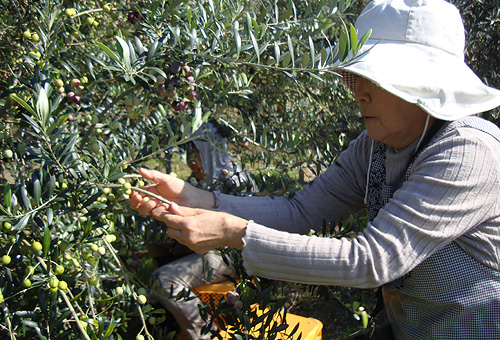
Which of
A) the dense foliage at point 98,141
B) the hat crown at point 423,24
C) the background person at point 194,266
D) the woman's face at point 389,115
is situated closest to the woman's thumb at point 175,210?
the dense foliage at point 98,141

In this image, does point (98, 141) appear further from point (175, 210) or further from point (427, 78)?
point (427, 78)

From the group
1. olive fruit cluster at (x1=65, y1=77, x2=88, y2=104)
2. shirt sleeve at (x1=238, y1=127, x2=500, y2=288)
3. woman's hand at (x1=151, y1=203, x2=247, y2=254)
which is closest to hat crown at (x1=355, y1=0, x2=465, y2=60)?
shirt sleeve at (x1=238, y1=127, x2=500, y2=288)

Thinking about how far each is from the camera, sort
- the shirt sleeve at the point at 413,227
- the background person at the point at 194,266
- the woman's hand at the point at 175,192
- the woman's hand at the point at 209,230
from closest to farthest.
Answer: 1. the shirt sleeve at the point at 413,227
2. the woman's hand at the point at 209,230
3. the woman's hand at the point at 175,192
4. the background person at the point at 194,266

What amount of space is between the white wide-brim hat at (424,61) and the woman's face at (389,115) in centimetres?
8

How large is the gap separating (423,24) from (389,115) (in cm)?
24

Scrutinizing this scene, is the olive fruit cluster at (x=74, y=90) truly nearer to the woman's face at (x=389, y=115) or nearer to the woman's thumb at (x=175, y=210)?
the woman's thumb at (x=175, y=210)

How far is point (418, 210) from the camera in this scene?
3.40ft

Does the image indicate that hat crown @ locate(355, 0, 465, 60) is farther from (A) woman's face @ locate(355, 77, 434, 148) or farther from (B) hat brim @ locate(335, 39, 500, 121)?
(A) woman's face @ locate(355, 77, 434, 148)

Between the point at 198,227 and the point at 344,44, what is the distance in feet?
2.00

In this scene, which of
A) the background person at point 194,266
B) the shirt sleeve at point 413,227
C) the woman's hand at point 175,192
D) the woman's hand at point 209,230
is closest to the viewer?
the shirt sleeve at point 413,227

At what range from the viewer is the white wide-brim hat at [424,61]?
110cm

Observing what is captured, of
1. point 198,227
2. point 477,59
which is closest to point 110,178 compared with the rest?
point 198,227

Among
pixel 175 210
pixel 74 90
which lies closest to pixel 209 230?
pixel 175 210

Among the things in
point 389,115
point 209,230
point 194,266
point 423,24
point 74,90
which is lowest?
point 194,266
